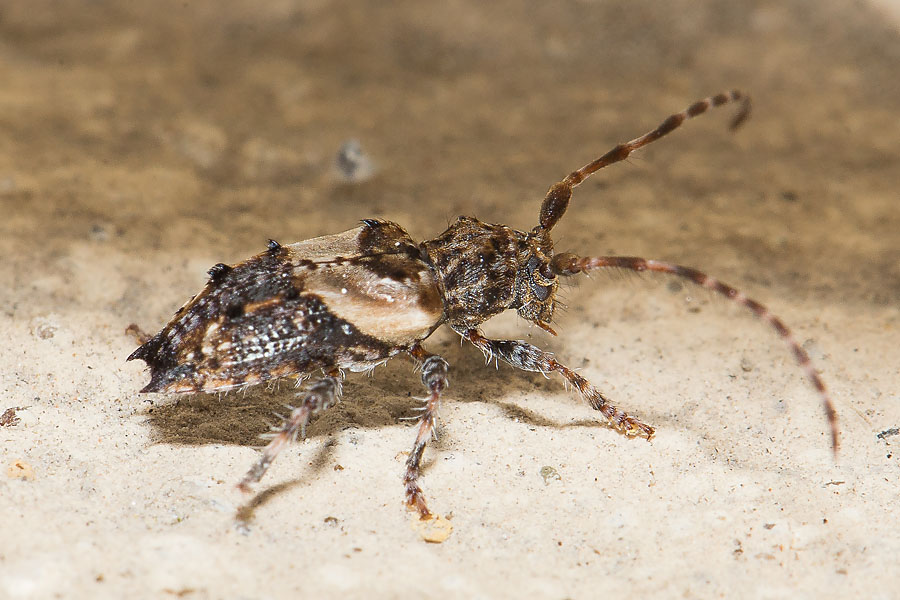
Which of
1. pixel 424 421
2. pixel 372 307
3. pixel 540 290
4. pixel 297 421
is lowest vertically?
pixel 297 421

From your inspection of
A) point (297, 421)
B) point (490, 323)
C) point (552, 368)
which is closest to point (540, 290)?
point (552, 368)

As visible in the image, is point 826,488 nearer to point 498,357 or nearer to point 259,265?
point 498,357

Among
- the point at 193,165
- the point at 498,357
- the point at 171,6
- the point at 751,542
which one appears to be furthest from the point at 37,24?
the point at 751,542

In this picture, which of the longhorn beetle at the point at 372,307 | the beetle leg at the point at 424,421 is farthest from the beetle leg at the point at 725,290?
the beetle leg at the point at 424,421

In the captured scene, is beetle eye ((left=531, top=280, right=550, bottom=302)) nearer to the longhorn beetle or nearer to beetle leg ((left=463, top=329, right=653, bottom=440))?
the longhorn beetle

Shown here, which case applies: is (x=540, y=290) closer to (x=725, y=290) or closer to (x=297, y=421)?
(x=725, y=290)
